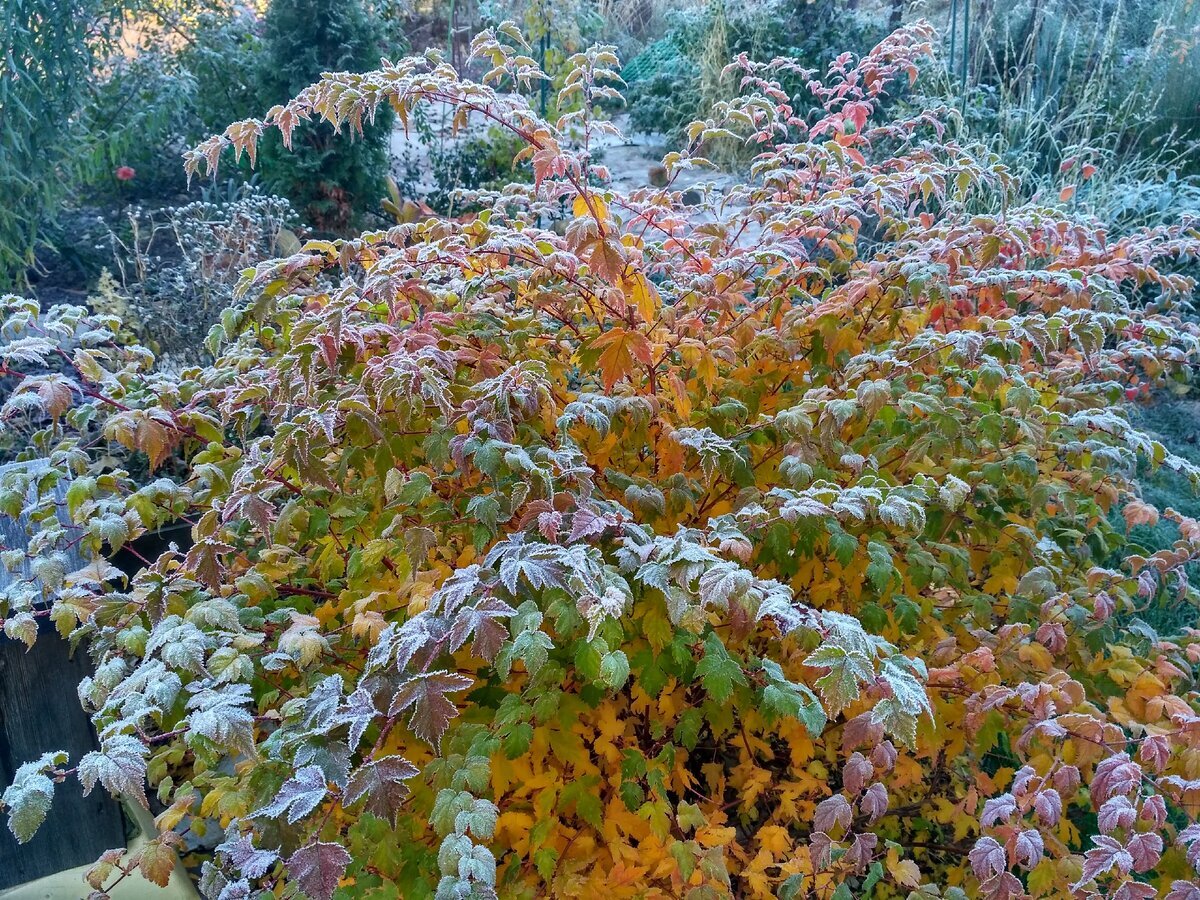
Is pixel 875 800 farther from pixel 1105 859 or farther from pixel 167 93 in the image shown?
pixel 167 93

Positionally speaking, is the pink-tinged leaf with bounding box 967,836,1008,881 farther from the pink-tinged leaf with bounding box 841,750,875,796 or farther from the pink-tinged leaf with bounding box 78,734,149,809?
the pink-tinged leaf with bounding box 78,734,149,809

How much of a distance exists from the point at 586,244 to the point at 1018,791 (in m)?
1.05

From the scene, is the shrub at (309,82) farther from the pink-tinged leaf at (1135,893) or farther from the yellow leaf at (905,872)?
the pink-tinged leaf at (1135,893)

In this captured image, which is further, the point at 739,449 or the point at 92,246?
the point at 92,246

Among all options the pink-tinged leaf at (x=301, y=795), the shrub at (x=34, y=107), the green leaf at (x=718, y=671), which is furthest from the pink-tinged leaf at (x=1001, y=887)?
the shrub at (x=34, y=107)

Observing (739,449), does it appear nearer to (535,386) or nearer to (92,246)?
(535,386)

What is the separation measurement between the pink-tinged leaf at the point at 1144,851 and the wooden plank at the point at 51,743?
74.6 inches

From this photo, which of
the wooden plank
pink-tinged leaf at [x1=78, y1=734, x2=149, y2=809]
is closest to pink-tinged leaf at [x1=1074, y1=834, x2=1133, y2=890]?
pink-tinged leaf at [x1=78, y1=734, x2=149, y2=809]

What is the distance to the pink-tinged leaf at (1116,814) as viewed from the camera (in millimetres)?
1052

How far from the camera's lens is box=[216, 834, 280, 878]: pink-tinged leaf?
915mm

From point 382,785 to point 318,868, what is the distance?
10cm

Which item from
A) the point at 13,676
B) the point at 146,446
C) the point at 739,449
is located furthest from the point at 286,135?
the point at 13,676

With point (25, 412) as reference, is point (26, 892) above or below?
below

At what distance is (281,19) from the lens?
15.9 ft
